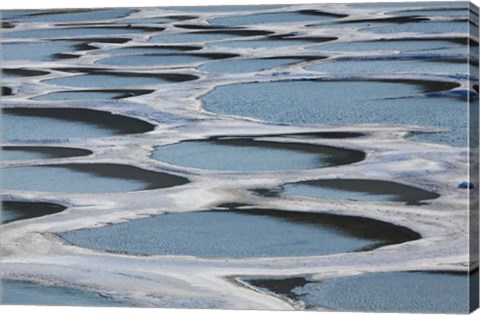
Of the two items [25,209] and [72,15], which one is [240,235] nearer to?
[25,209]

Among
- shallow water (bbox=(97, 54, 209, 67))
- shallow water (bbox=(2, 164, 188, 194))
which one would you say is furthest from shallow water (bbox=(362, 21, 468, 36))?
shallow water (bbox=(2, 164, 188, 194))

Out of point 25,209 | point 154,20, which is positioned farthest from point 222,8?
point 25,209

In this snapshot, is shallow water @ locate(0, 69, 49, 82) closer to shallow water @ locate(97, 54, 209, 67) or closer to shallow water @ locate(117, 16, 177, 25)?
shallow water @ locate(97, 54, 209, 67)

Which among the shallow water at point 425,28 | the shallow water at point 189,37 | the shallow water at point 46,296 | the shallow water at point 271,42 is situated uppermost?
the shallow water at point 425,28

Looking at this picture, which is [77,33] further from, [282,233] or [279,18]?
[282,233]

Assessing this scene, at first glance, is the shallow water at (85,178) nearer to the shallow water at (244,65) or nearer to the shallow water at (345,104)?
the shallow water at (345,104)

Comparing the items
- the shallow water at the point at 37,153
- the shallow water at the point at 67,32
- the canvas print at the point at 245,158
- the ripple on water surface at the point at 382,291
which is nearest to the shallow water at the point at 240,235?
the canvas print at the point at 245,158

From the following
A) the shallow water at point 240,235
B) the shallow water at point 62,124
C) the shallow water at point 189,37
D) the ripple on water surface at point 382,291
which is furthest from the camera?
the shallow water at point 189,37
